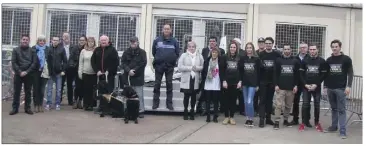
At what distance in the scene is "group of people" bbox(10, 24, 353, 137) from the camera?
727 centimetres

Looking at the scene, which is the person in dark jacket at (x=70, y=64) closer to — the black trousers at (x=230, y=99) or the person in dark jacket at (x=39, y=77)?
the person in dark jacket at (x=39, y=77)

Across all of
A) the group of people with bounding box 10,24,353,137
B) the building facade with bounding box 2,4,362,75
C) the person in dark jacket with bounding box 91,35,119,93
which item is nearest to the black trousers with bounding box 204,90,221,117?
the group of people with bounding box 10,24,353,137

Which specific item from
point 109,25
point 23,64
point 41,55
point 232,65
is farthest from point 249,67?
point 109,25

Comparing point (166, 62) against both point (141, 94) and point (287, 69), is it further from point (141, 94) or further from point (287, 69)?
point (287, 69)

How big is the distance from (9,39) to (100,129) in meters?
8.04

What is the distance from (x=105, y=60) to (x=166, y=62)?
1190mm

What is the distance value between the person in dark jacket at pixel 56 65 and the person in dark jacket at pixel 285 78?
419cm

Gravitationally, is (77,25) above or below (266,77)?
above

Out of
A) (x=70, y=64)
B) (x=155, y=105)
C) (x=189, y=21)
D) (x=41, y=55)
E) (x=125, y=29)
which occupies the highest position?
(x=189, y=21)

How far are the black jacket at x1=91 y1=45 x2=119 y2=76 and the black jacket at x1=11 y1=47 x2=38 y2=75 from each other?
1.10 m

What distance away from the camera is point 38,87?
8.05 m

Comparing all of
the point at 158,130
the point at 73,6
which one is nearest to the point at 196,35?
the point at 73,6

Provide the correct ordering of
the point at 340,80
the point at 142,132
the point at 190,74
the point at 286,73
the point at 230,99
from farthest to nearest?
the point at 190,74 < the point at 230,99 < the point at 286,73 < the point at 340,80 < the point at 142,132

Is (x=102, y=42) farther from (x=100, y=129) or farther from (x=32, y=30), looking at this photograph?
(x=32, y=30)
